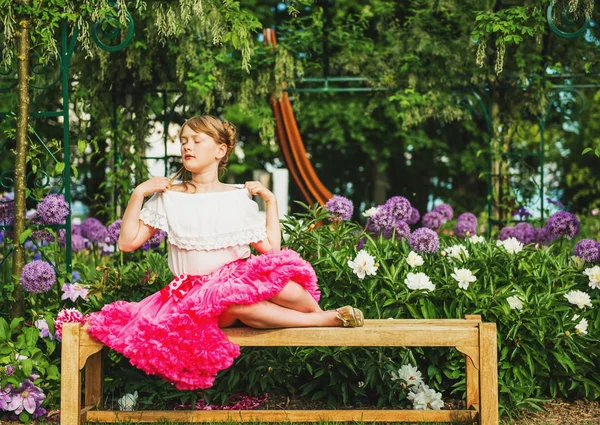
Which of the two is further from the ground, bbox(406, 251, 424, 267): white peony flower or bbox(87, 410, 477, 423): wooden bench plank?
bbox(406, 251, 424, 267): white peony flower

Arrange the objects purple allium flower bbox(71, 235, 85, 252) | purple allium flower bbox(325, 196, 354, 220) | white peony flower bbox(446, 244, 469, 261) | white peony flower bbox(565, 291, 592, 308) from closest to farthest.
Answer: white peony flower bbox(565, 291, 592, 308) < white peony flower bbox(446, 244, 469, 261) < purple allium flower bbox(325, 196, 354, 220) < purple allium flower bbox(71, 235, 85, 252)

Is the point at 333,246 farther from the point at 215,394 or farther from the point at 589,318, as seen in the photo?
the point at 589,318

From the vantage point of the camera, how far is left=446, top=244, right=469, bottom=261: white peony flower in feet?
14.3

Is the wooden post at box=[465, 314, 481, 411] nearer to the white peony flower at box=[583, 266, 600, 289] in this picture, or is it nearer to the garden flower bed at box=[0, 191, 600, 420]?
the garden flower bed at box=[0, 191, 600, 420]

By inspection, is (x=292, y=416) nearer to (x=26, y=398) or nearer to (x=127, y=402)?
(x=127, y=402)

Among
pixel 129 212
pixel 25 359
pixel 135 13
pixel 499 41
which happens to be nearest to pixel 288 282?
pixel 129 212

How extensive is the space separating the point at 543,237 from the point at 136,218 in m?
3.07

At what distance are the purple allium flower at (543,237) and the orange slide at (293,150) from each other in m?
2.34

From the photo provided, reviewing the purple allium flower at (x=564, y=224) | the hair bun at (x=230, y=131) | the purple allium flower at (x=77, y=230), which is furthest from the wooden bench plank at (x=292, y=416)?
the purple allium flower at (x=77, y=230)

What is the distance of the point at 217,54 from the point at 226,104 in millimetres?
917

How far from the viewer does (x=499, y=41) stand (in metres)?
5.07

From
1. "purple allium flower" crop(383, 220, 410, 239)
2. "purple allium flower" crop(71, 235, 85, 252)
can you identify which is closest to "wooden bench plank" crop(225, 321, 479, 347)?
"purple allium flower" crop(383, 220, 410, 239)

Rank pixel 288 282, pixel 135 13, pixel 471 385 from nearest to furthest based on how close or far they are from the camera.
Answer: pixel 288 282 < pixel 471 385 < pixel 135 13

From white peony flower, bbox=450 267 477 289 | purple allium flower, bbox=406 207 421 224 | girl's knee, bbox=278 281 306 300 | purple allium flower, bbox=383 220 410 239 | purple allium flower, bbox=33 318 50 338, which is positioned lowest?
purple allium flower, bbox=33 318 50 338
